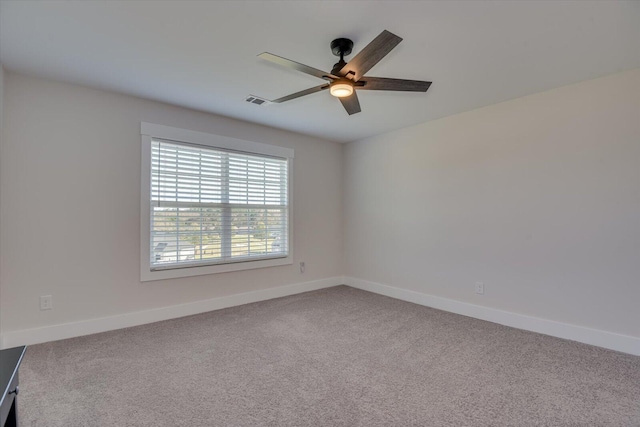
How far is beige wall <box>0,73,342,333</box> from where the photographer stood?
2682 millimetres

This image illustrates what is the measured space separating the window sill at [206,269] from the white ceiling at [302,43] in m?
1.86

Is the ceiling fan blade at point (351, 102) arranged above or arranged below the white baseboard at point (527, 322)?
above

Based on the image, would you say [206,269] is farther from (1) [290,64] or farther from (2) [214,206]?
(1) [290,64]

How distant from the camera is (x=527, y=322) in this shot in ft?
10.2

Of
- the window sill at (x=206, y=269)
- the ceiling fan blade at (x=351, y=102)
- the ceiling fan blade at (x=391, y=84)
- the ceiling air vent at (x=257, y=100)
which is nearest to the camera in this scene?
the ceiling fan blade at (x=391, y=84)

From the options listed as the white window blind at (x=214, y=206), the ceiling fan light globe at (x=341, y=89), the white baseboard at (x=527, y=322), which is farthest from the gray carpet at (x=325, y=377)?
the ceiling fan light globe at (x=341, y=89)

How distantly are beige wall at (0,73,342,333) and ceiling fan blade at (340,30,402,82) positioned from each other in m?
2.29

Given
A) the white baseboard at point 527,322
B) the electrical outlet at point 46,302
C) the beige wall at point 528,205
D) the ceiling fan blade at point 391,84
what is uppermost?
the ceiling fan blade at point 391,84

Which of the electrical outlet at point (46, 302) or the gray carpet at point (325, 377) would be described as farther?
the electrical outlet at point (46, 302)

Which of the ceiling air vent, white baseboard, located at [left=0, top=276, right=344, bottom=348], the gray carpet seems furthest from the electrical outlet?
the ceiling air vent

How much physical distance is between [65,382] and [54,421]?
1.55 feet

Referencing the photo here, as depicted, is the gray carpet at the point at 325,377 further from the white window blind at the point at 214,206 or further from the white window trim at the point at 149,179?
the white window blind at the point at 214,206

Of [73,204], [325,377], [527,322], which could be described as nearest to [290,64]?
[325,377]

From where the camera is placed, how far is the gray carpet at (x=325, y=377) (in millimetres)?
1777
